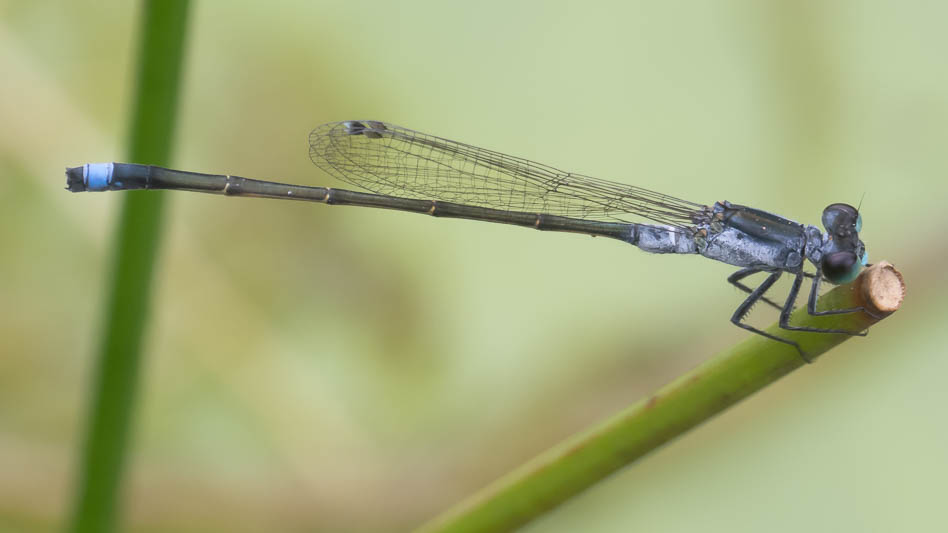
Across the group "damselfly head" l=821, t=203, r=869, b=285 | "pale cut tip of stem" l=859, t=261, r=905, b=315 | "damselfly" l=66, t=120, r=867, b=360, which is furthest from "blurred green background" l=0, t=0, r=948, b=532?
"pale cut tip of stem" l=859, t=261, r=905, b=315

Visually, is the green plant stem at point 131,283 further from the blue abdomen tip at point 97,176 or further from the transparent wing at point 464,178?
the transparent wing at point 464,178

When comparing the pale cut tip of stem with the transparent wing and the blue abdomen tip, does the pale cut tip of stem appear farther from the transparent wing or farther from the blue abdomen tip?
the blue abdomen tip

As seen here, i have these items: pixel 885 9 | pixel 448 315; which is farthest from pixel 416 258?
pixel 885 9

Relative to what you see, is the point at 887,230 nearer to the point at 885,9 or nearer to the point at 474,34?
the point at 885,9

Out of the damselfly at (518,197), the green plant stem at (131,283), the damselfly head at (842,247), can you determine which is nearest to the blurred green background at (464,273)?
the damselfly at (518,197)

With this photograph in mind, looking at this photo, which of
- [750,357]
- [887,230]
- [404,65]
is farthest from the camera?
[404,65]
